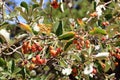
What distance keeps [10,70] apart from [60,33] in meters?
0.36

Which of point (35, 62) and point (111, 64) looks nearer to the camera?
point (35, 62)

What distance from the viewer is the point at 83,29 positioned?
2240mm

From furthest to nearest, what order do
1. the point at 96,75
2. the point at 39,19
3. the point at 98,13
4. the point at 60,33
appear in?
the point at 98,13
the point at 96,75
the point at 39,19
the point at 60,33

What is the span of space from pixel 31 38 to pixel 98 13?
77 centimetres

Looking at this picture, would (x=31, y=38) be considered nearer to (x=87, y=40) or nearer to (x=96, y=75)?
(x=87, y=40)

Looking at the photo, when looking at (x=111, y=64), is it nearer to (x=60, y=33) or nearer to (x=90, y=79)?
(x=90, y=79)

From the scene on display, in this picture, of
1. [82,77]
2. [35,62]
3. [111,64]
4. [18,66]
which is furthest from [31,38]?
[111,64]

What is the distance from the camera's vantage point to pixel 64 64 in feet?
6.90

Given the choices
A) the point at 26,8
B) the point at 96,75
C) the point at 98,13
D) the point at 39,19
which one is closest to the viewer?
the point at 26,8

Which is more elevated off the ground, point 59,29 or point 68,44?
point 59,29

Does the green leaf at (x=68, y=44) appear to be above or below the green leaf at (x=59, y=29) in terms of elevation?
below

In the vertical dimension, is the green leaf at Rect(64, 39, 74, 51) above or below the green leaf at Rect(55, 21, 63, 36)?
below

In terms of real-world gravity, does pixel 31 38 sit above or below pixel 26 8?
below

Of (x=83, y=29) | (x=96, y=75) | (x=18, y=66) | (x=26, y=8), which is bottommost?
(x=96, y=75)
